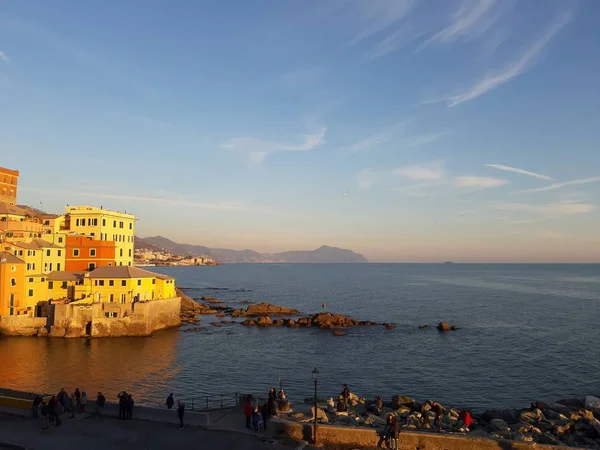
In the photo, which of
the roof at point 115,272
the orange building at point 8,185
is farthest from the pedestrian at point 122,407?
the orange building at point 8,185

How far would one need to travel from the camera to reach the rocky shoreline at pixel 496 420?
25750mm

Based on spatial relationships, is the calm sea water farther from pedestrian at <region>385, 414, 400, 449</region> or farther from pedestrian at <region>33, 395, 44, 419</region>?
pedestrian at <region>385, 414, 400, 449</region>

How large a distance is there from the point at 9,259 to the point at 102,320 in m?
14.8

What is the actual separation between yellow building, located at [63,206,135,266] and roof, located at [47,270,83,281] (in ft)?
27.7

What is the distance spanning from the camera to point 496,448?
19.8 metres

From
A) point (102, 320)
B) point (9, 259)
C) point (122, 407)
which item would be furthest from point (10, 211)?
point (122, 407)

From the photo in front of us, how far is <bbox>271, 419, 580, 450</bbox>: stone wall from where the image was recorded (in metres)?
19.8

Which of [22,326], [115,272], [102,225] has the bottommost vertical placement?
[22,326]

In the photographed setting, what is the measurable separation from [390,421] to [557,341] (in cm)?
5768

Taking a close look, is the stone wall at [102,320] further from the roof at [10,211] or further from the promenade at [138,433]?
the promenade at [138,433]

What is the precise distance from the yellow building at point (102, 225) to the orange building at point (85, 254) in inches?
81.9

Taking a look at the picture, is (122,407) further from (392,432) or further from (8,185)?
(8,185)

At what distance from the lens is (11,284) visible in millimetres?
61469

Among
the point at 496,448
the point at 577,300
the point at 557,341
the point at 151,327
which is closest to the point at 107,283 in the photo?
the point at 151,327
